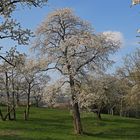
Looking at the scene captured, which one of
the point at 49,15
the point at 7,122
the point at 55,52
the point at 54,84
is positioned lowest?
the point at 7,122

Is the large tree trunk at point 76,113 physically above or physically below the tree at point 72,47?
below

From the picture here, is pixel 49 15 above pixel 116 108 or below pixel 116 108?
above

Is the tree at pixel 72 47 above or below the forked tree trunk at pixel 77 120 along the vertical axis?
above

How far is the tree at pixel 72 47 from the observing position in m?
46.3

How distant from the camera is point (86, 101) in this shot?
46156 millimetres

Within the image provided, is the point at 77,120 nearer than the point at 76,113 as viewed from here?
Yes

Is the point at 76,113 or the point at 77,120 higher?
the point at 76,113

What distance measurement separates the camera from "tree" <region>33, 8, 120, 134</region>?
152ft

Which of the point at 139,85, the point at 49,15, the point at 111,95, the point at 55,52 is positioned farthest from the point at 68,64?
the point at 111,95

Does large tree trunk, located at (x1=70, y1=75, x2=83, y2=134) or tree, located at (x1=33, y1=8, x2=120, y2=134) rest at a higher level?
tree, located at (x1=33, y1=8, x2=120, y2=134)

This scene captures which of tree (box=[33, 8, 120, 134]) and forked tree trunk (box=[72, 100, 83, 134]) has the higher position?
tree (box=[33, 8, 120, 134])

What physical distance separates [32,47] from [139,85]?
1911 cm

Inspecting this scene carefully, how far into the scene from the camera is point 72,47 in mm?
46656

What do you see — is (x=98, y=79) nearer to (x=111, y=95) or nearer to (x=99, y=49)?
(x=99, y=49)
